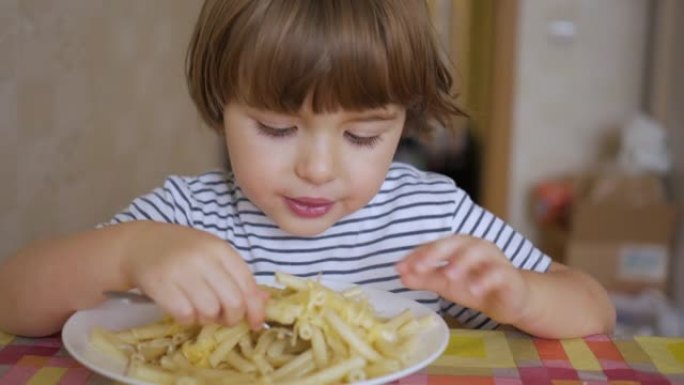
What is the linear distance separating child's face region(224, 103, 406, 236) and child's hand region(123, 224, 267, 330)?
0.17 meters

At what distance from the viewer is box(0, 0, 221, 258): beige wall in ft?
4.70

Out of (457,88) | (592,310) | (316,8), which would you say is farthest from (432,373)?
(457,88)

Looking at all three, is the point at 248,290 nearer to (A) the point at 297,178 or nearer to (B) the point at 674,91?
(A) the point at 297,178

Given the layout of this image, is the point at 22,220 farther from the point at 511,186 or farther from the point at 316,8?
the point at 511,186

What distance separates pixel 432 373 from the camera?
75 cm

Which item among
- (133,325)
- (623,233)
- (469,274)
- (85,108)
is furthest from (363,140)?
(623,233)

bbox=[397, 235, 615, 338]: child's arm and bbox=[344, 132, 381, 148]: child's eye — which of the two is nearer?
bbox=[397, 235, 615, 338]: child's arm

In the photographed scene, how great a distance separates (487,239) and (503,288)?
10.4 inches

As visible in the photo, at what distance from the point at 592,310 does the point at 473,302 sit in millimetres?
168

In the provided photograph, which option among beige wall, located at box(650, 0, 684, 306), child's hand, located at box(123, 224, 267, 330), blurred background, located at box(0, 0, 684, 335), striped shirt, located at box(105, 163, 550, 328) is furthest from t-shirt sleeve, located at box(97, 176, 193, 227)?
beige wall, located at box(650, 0, 684, 306)

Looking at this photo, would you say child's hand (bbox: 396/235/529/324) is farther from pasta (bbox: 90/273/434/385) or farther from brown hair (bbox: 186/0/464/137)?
brown hair (bbox: 186/0/464/137)

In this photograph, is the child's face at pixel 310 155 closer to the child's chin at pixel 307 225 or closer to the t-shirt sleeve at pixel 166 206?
the child's chin at pixel 307 225

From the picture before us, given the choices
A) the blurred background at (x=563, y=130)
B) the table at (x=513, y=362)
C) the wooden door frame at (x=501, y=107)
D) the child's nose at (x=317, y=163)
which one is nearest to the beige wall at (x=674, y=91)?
the blurred background at (x=563, y=130)

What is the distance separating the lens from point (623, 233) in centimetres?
301
